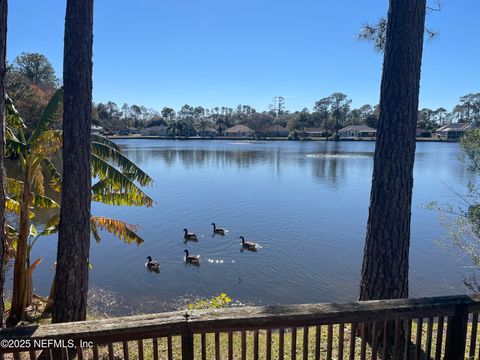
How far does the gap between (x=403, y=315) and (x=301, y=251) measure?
35.3 feet

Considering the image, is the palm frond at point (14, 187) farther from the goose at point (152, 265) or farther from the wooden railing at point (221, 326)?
the wooden railing at point (221, 326)

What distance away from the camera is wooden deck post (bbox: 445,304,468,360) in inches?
119

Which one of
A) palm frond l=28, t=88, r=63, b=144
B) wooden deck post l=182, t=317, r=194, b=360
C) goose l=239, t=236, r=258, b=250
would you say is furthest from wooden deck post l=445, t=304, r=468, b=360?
goose l=239, t=236, r=258, b=250

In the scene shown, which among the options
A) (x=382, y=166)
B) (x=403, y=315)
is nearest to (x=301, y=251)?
(x=382, y=166)

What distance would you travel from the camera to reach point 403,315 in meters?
2.88

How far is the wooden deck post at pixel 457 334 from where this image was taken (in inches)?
119

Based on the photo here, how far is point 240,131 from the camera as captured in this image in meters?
116

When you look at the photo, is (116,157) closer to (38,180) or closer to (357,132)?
(38,180)

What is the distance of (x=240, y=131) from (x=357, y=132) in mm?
34675

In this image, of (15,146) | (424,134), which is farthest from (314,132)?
(15,146)

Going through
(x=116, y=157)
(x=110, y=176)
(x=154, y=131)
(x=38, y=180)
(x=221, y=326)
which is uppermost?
(x=154, y=131)

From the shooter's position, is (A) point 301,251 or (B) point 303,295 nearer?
(B) point 303,295

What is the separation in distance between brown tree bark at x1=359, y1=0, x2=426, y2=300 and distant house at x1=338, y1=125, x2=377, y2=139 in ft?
340

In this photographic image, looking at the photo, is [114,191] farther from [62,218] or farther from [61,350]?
[61,350]
